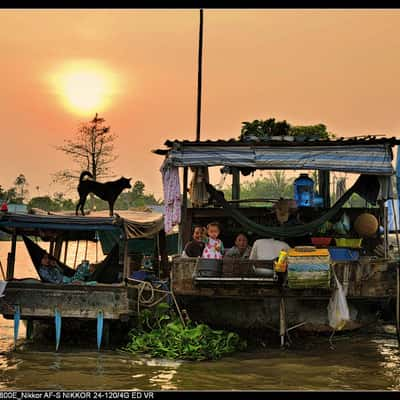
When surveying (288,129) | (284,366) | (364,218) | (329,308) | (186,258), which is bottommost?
(284,366)

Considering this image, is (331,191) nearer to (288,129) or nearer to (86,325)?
(288,129)

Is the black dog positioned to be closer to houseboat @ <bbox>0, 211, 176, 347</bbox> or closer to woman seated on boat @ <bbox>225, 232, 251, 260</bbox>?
houseboat @ <bbox>0, 211, 176, 347</bbox>

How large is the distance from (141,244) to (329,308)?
8202 millimetres

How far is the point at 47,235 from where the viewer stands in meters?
13.2

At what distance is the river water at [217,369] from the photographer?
8.53m

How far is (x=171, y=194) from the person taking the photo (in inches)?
443

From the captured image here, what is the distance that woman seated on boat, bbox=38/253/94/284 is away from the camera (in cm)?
1164

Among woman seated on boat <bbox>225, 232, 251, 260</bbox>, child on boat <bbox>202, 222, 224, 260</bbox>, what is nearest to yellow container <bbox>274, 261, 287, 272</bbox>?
child on boat <bbox>202, 222, 224, 260</bbox>

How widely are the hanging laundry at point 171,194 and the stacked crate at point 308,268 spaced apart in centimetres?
246

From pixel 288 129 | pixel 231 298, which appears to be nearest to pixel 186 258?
pixel 231 298

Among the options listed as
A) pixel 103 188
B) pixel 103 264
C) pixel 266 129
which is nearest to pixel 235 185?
pixel 266 129

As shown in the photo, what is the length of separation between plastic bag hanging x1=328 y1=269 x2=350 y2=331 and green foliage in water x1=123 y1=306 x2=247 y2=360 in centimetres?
155

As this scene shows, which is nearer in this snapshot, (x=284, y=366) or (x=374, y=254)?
(x=284, y=366)

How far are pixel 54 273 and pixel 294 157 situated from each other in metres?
4.66
